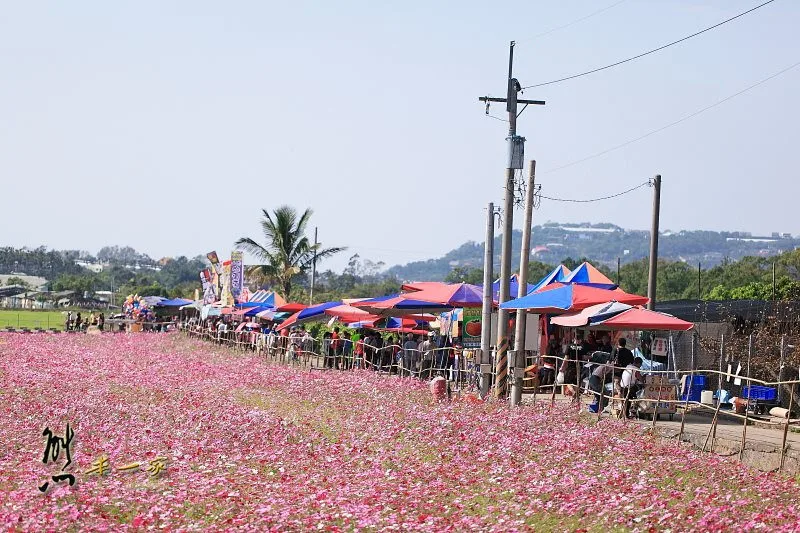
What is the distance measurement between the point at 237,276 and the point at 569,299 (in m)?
32.8

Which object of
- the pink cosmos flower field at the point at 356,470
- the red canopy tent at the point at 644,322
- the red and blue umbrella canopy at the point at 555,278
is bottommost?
the pink cosmos flower field at the point at 356,470

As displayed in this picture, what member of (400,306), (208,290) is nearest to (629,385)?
(400,306)

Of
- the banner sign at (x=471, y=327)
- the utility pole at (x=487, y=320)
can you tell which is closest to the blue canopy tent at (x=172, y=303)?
the banner sign at (x=471, y=327)

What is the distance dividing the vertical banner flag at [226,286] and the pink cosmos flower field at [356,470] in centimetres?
3011

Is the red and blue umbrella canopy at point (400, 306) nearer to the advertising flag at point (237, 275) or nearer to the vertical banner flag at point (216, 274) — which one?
the advertising flag at point (237, 275)

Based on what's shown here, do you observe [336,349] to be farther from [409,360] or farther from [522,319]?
[522,319]

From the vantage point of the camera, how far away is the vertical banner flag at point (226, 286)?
54.7m

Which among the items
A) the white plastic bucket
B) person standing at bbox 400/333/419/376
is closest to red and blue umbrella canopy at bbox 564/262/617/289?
person standing at bbox 400/333/419/376

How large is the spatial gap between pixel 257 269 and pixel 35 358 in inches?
1016

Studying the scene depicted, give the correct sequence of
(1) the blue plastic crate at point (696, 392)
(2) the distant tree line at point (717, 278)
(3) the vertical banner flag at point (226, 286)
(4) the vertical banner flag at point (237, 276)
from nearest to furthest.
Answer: (1) the blue plastic crate at point (696, 392) → (2) the distant tree line at point (717, 278) → (4) the vertical banner flag at point (237, 276) → (3) the vertical banner flag at point (226, 286)

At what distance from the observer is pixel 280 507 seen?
37.3 ft

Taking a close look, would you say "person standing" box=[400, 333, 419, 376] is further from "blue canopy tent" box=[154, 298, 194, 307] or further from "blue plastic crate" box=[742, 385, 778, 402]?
"blue canopy tent" box=[154, 298, 194, 307]

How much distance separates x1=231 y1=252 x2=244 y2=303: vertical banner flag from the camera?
54094 mm

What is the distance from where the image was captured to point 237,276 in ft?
178
